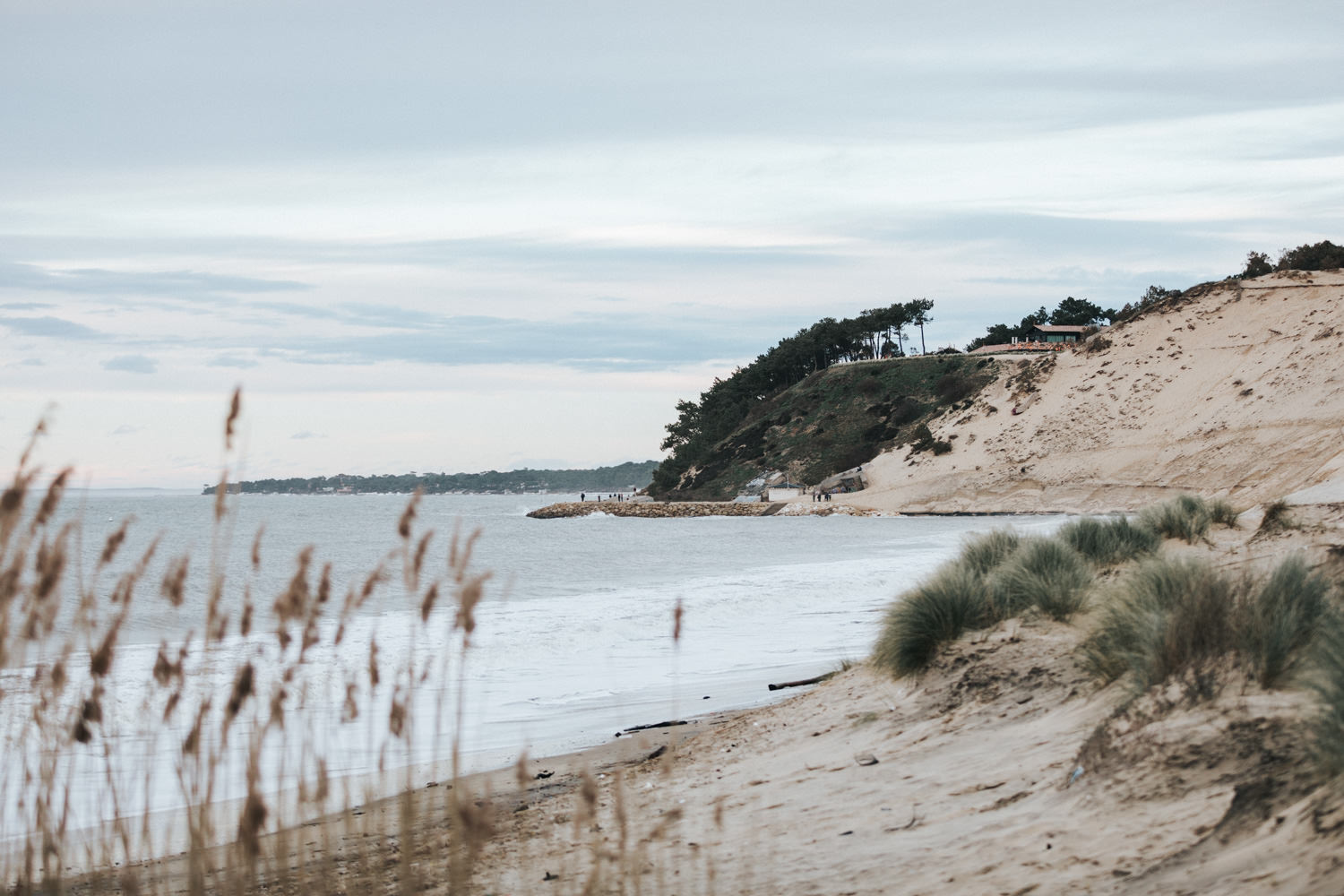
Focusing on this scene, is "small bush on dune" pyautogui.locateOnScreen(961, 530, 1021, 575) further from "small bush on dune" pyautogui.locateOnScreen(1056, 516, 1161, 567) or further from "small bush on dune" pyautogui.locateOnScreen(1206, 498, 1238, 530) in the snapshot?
"small bush on dune" pyautogui.locateOnScreen(1206, 498, 1238, 530)

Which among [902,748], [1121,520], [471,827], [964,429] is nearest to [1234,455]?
[964,429]

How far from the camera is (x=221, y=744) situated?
2.77m

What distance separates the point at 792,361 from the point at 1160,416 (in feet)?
174

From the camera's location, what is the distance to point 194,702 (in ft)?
32.2

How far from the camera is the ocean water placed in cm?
419

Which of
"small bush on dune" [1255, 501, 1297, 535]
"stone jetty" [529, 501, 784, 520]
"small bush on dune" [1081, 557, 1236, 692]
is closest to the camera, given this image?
"small bush on dune" [1081, 557, 1236, 692]

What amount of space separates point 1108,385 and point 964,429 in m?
9.16

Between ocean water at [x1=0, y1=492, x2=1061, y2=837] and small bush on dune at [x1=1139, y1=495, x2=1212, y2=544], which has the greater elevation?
small bush on dune at [x1=1139, y1=495, x2=1212, y2=544]

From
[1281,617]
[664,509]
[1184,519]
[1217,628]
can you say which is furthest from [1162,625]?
[664,509]

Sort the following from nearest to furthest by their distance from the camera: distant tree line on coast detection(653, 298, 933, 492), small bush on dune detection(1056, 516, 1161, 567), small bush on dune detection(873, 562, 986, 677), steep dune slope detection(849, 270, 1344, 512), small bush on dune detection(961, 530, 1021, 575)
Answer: small bush on dune detection(873, 562, 986, 677) → small bush on dune detection(961, 530, 1021, 575) → small bush on dune detection(1056, 516, 1161, 567) → steep dune slope detection(849, 270, 1344, 512) → distant tree line on coast detection(653, 298, 933, 492)

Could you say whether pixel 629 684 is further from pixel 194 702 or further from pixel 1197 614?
pixel 1197 614


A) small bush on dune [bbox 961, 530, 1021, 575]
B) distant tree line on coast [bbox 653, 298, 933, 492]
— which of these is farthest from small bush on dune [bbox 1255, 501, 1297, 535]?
distant tree line on coast [bbox 653, 298, 933, 492]

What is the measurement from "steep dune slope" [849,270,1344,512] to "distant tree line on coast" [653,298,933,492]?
3397cm

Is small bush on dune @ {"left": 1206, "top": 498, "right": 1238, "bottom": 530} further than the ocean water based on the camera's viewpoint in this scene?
Yes
